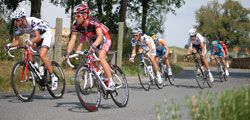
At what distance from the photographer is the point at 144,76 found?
10906 mm

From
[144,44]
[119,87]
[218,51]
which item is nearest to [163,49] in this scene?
[144,44]

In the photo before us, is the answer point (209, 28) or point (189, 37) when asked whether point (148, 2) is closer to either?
point (189, 37)

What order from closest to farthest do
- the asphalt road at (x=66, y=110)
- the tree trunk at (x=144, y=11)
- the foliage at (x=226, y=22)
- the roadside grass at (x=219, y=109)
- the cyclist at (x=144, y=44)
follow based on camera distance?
the roadside grass at (x=219, y=109) → the asphalt road at (x=66, y=110) → the cyclist at (x=144, y=44) → the tree trunk at (x=144, y=11) → the foliage at (x=226, y=22)

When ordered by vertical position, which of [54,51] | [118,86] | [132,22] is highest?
[132,22]

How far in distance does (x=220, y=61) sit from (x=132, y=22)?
61.6ft

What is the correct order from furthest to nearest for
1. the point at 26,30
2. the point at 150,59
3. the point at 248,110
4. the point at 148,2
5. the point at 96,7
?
the point at 148,2 → the point at 96,7 → the point at 150,59 → the point at 26,30 → the point at 248,110

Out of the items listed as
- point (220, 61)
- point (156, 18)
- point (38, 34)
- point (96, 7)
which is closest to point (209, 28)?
point (156, 18)

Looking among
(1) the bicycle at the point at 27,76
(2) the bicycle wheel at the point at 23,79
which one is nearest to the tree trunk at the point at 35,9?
(1) the bicycle at the point at 27,76

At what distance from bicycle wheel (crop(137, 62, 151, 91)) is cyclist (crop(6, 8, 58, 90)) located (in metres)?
3.85

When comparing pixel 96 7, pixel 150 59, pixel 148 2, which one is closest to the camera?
pixel 150 59

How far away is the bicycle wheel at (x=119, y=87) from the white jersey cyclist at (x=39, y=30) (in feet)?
5.70

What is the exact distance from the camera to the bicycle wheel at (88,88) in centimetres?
605

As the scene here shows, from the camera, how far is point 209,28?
76.8 meters

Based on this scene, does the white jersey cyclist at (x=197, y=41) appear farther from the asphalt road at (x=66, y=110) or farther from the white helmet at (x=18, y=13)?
the white helmet at (x=18, y=13)
